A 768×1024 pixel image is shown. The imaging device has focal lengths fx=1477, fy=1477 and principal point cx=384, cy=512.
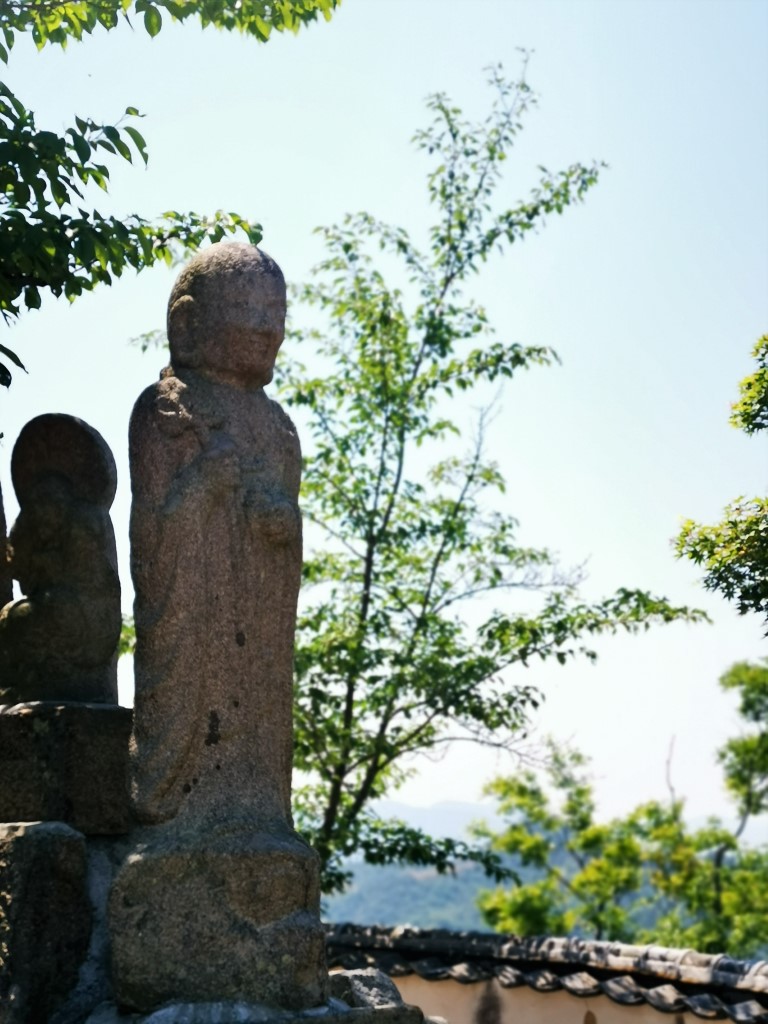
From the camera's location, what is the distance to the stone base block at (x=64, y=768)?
5238 millimetres

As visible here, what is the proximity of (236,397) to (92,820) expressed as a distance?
5.32ft

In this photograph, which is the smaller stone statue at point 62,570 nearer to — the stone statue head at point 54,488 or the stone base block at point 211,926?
the stone statue head at point 54,488

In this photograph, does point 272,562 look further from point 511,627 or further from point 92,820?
point 511,627

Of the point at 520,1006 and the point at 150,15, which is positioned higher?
the point at 150,15

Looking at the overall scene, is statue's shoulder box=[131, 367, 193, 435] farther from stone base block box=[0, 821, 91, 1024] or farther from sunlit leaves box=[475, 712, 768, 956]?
sunlit leaves box=[475, 712, 768, 956]

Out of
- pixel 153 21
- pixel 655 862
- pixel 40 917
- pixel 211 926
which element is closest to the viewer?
pixel 211 926

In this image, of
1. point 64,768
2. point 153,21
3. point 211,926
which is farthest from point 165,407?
point 153,21

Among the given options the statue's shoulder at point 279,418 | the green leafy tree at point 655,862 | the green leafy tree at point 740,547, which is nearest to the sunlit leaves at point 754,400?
the green leafy tree at point 740,547

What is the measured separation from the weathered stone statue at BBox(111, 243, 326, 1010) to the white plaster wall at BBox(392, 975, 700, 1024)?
13.3 ft

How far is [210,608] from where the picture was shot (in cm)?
520

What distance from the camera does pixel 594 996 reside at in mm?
8750

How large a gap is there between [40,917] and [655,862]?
73.2ft

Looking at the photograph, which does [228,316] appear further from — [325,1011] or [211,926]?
[325,1011]

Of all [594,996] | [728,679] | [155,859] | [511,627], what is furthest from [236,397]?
[728,679]
